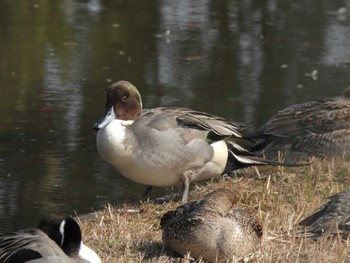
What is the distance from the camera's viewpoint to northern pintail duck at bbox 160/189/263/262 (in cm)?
582

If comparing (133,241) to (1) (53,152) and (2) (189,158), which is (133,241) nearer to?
(2) (189,158)

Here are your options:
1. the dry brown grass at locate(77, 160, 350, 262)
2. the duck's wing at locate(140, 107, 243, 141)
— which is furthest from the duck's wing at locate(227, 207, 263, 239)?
the duck's wing at locate(140, 107, 243, 141)

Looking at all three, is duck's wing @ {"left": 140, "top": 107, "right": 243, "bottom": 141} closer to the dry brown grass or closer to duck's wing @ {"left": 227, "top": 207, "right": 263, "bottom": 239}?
the dry brown grass

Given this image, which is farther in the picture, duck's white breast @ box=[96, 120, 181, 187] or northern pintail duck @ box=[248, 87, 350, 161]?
northern pintail duck @ box=[248, 87, 350, 161]

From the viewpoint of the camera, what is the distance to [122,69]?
11500 millimetres

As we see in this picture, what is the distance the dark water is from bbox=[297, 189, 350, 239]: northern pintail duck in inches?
77.5

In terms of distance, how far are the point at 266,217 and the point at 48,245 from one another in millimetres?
1660

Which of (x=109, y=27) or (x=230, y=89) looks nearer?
(x=230, y=89)

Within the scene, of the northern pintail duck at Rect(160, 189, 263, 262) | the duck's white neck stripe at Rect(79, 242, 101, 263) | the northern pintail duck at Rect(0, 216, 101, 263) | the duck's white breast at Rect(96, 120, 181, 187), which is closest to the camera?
the northern pintail duck at Rect(0, 216, 101, 263)

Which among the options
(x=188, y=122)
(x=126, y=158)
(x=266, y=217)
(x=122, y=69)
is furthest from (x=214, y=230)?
(x=122, y=69)

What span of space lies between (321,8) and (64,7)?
3.31 meters

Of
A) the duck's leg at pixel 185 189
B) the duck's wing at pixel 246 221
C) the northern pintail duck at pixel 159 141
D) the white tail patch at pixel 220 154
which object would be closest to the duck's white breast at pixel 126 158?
the northern pintail duck at pixel 159 141

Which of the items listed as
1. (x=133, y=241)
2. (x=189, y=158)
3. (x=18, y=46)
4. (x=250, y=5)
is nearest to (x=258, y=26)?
(x=250, y=5)

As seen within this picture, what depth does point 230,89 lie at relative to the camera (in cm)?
1107
